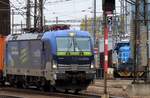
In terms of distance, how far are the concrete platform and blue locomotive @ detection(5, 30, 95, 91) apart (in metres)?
3.71

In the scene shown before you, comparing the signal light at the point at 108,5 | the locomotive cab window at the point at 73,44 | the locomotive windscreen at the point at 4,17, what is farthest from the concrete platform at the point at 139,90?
the locomotive windscreen at the point at 4,17

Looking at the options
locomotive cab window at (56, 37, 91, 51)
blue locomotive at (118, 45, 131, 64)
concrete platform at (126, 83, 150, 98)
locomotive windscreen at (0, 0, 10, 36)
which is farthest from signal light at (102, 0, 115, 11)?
blue locomotive at (118, 45, 131, 64)

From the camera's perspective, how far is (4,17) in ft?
159

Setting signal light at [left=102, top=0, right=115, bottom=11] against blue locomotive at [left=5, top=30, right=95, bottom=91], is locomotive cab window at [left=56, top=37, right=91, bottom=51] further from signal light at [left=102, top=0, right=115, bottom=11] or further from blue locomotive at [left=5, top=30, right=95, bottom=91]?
signal light at [left=102, top=0, right=115, bottom=11]

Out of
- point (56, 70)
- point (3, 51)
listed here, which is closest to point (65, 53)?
point (56, 70)

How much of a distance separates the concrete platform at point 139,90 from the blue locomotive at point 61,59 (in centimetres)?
371

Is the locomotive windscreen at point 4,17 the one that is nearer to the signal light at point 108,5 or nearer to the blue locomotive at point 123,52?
the blue locomotive at point 123,52

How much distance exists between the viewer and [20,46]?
32.1 metres

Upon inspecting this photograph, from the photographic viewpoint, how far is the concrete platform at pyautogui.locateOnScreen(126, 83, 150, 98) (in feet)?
80.3

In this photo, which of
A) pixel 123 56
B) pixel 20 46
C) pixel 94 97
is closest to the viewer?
pixel 94 97

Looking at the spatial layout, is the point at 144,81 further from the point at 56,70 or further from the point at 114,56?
the point at 114,56

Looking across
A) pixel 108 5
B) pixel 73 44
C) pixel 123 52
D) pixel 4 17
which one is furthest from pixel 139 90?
pixel 123 52

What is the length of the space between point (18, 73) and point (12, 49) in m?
1.87

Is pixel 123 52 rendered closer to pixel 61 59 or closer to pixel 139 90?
pixel 61 59
